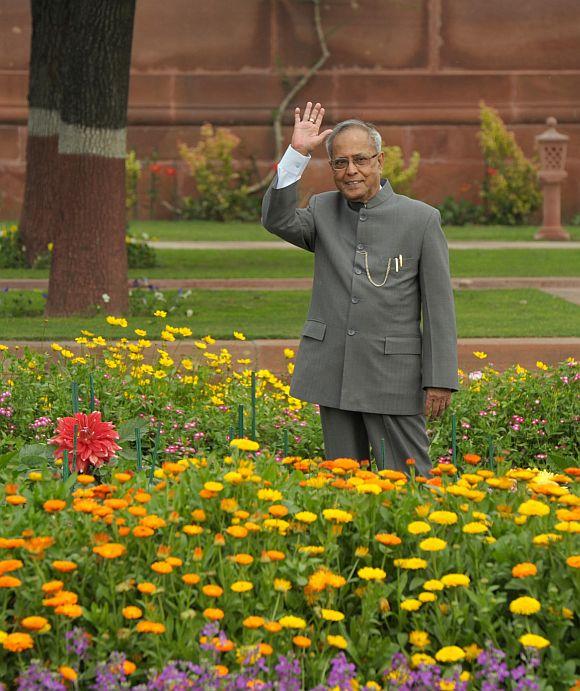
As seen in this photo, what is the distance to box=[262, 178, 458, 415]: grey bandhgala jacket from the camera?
16.7 feet

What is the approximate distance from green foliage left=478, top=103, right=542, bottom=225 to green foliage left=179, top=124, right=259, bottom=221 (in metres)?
3.65

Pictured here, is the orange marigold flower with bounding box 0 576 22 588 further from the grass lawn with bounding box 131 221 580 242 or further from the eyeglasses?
the grass lawn with bounding box 131 221 580 242

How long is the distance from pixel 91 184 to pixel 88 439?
18.5 feet

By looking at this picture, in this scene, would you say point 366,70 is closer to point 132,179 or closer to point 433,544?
point 132,179

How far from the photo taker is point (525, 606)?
348cm

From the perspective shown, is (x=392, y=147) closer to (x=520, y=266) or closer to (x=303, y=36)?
(x=303, y=36)

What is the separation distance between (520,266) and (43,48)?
5.40m

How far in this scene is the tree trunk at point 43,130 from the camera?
15250mm

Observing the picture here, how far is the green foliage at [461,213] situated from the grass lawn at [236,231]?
614 millimetres

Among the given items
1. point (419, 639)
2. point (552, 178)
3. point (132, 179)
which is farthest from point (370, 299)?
point (132, 179)

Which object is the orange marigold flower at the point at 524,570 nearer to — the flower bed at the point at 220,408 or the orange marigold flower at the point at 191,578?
the orange marigold flower at the point at 191,578

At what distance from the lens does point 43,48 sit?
15.5 meters

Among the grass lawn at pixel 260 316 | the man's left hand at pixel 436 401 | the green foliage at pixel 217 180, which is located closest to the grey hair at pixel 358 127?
the man's left hand at pixel 436 401

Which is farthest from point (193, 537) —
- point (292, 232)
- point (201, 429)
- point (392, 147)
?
point (392, 147)
